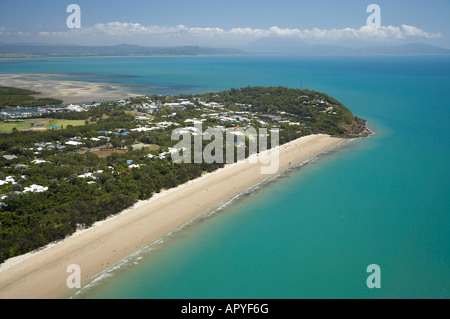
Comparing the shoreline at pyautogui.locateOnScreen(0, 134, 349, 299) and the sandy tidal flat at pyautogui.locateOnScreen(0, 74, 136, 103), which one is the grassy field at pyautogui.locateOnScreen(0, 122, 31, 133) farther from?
the shoreline at pyautogui.locateOnScreen(0, 134, 349, 299)

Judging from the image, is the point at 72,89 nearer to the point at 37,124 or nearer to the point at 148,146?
the point at 37,124

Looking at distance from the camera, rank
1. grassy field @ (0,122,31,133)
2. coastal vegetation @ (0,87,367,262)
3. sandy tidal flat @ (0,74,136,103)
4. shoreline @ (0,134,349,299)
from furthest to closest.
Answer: sandy tidal flat @ (0,74,136,103)
grassy field @ (0,122,31,133)
coastal vegetation @ (0,87,367,262)
shoreline @ (0,134,349,299)

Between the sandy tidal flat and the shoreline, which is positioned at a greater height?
the sandy tidal flat

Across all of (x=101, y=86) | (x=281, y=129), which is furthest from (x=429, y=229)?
(x=101, y=86)

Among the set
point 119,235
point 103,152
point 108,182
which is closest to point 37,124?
point 103,152

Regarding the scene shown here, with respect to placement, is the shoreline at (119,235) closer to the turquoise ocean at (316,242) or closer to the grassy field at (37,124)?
the turquoise ocean at (316,242)

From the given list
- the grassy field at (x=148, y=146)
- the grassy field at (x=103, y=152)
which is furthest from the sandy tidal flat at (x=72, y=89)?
the grassy field at (x=103, y=152)

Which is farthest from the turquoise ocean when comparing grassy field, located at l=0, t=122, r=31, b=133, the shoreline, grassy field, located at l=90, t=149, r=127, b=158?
grassy field, located at l=0, t=122, r=31, b=133

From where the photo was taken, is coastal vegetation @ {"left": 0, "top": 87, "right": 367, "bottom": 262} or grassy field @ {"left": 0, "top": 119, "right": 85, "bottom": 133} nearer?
coastal vegetation @ {"left": 0, "top": 87, "right": 367, "bottom": 262}
